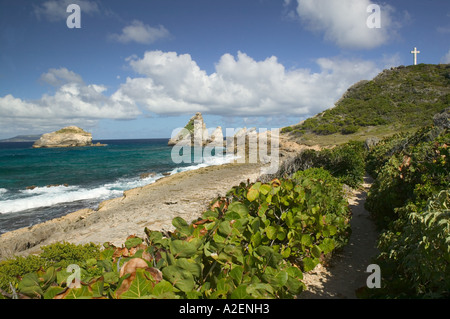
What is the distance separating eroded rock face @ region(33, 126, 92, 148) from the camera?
92.4 meters

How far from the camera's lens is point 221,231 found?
2.13 metres

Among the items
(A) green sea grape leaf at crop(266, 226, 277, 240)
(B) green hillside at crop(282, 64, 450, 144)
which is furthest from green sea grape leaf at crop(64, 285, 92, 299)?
(B) green hillside at crop(282, 64, 450, 144)

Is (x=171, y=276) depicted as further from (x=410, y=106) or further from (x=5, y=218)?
(x=410, y=106)

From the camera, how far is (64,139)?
307ft

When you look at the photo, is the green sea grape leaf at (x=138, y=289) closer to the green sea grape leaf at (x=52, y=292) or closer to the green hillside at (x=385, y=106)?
the green sea grape leaf at (x=52, y=292)

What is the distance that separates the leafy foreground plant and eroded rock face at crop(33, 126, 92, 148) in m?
108

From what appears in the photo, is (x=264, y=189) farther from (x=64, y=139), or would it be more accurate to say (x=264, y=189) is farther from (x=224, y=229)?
(x=64, y=139)

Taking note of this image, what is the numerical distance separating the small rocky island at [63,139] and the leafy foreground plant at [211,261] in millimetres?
107755

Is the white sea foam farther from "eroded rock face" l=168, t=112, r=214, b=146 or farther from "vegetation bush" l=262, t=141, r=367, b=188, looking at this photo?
"eroded rock face" l=168, t=112, r=214, b=146

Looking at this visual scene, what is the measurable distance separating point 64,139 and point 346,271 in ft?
357

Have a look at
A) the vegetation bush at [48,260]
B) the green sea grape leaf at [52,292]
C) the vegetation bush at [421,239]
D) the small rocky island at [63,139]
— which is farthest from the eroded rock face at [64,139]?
the green sea grape leaf at [52,292]

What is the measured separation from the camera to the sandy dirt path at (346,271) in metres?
3.39

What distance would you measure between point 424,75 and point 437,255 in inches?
2037

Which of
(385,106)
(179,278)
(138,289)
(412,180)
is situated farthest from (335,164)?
(385,106)
